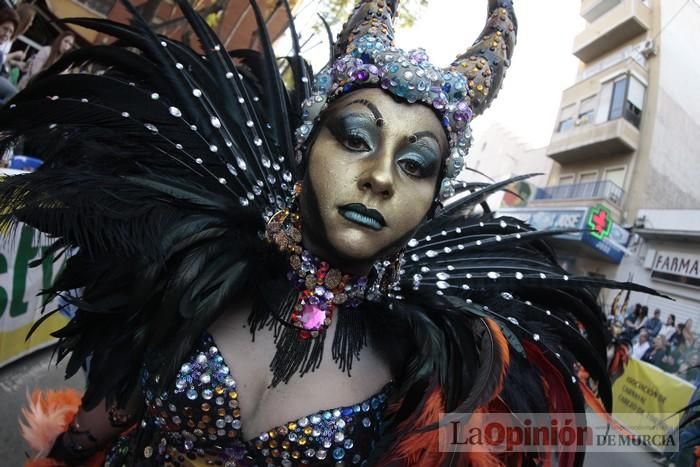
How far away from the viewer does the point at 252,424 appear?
1.19 m

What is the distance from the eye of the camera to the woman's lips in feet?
3.69

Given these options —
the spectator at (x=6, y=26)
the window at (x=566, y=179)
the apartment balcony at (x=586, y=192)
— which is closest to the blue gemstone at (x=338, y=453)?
the spectator at (x=6, y=26)

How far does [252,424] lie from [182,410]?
178mm

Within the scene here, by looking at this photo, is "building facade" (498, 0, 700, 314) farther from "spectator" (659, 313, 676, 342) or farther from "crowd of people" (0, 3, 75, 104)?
"crowd of people" (0, 3, 75, 104)

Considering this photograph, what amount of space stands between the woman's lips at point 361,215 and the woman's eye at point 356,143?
156mm

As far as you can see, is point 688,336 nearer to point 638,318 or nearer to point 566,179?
point 638,318

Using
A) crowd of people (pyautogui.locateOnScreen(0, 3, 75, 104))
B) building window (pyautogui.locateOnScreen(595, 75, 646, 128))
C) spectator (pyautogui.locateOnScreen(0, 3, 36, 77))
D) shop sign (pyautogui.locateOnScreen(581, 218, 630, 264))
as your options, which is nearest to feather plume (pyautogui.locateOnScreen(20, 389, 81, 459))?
crowd of people (pyautogui.locateOnScreen(0, 3, 75, 104))

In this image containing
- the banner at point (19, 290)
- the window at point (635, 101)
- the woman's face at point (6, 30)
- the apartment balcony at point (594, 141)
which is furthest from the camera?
the window at point (635, 101)

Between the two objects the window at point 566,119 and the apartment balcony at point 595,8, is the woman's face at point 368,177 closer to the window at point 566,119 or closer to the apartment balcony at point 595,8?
the window at point 566,119

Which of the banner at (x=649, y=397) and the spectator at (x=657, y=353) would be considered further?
the spectator at (x=657, y=353)

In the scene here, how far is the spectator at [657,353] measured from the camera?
30.0ft

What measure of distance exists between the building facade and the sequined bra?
1362cm

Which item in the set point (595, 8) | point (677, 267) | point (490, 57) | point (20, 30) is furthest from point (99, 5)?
point (595, 8)

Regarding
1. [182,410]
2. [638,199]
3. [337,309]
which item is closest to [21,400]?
[182,410]
